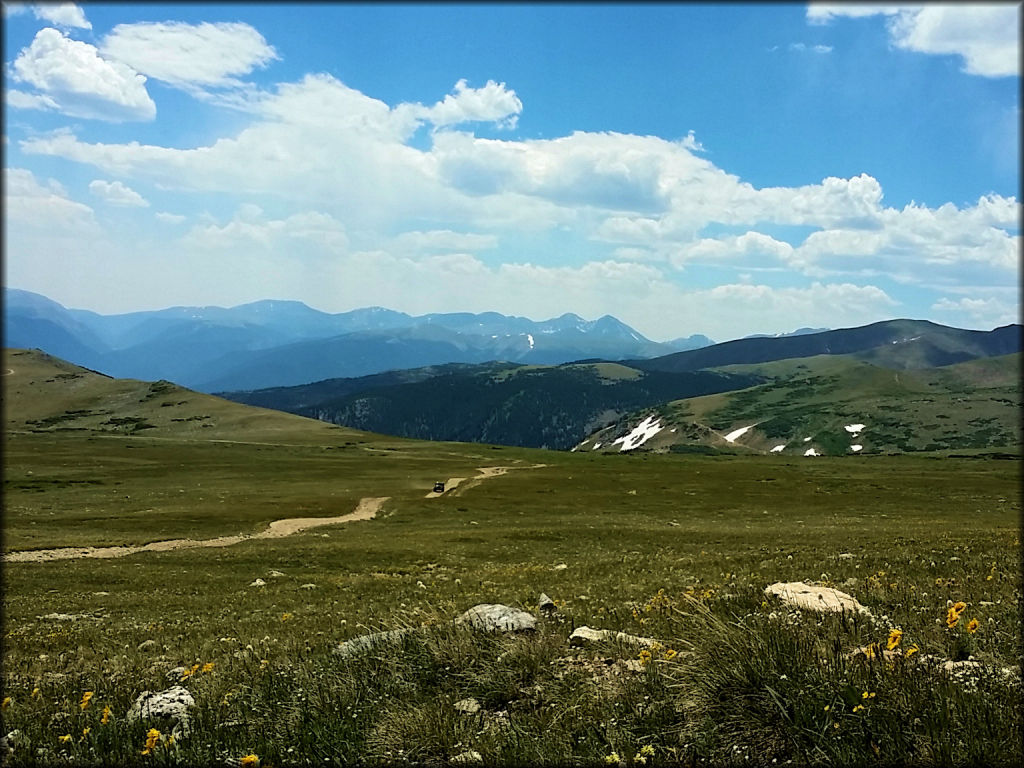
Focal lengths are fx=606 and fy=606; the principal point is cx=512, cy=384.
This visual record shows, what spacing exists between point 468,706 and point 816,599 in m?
7.57

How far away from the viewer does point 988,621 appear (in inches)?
381

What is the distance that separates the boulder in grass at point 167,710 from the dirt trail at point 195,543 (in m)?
37.7

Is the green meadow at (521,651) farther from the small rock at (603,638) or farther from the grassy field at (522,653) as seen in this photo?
the small rock at (603,638)

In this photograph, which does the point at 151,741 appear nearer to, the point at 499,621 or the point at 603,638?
the point at 499,621

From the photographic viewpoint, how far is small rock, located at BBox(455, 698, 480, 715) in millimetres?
7855

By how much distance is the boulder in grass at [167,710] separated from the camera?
7844mm

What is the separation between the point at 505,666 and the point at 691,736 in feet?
10.2

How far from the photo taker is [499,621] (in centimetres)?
1106

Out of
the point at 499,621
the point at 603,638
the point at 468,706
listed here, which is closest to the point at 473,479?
the point at 499,621

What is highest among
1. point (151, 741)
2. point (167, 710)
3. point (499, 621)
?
point (151, 741)

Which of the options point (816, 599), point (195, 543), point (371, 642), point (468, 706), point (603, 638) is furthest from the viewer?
point (195, 543)

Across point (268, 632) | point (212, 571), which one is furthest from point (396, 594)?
point (212, 571)

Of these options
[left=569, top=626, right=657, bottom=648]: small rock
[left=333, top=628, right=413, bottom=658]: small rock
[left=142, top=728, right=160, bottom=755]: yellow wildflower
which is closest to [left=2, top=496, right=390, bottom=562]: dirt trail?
[left=333, top=628, right=413, bottom=658]: small rock

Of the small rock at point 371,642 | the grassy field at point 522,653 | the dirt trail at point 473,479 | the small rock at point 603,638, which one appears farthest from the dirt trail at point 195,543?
the small rock at point 603,638
